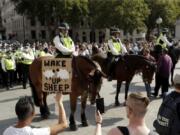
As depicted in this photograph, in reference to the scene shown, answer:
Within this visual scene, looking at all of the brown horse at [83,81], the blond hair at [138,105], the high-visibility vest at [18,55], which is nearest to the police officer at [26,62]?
the high-visibility vest at [18,55]

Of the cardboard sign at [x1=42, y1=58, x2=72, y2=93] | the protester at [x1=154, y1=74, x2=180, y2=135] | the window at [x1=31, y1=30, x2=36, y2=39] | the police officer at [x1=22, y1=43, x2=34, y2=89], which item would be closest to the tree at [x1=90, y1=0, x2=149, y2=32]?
the window at [x1=31, y1=30, x2=36, y2=39]

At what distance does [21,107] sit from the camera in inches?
175

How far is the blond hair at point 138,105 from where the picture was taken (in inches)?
164

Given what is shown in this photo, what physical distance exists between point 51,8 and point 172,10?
2191cm

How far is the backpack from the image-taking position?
5.16m

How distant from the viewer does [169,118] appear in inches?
204

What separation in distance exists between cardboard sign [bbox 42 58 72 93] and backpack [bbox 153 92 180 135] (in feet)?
9.55

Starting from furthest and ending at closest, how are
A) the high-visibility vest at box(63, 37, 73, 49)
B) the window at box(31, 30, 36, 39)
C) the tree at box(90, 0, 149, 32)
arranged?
1. the window at box(31, 30, 36, 39)
2. the tree at box(90, 0, 149, 32)
3. the high-visibility vest at box(63, 37, 73, 49)

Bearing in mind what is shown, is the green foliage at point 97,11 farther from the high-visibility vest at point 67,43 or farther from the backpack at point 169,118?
the backpack at point 169,118

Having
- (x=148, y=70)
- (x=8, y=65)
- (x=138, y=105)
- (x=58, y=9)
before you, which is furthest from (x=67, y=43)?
(x=58, y=9)

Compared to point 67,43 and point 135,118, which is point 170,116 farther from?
point 67,43

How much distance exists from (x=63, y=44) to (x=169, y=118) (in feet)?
20.6

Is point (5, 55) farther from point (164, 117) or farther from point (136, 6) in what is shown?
point (136, 6)

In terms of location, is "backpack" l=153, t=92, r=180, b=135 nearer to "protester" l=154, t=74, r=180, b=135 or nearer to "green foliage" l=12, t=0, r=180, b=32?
"protester" l=154, t=74, r=180, b=135
